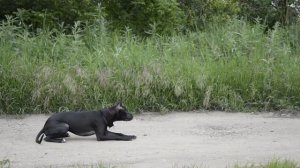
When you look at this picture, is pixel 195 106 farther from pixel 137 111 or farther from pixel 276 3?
pixel 276 3

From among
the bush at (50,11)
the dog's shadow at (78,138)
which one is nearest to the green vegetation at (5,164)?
the dog's shadow at (78,138)

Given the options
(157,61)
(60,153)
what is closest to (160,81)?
(157,61)

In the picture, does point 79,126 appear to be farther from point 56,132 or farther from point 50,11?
point 50,11

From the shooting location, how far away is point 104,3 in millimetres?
15703

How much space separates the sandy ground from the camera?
7.61 m

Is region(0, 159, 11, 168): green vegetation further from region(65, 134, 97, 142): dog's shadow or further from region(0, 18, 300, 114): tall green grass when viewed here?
region(0, 18, 300, 114): tall green grass

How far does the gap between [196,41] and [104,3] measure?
3378mm

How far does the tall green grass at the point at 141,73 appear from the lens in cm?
1085

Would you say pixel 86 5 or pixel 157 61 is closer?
pixel 157 61

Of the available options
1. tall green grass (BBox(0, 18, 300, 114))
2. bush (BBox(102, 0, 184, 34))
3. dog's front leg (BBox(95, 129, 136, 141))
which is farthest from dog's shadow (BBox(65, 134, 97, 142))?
bush (BBox(102, 0, 184, 34))

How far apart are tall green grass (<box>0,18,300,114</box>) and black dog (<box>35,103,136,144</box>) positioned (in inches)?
78.9

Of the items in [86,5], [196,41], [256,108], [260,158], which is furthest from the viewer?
[86,5]

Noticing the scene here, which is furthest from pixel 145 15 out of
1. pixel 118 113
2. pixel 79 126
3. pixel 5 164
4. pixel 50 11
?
pixel 5 164

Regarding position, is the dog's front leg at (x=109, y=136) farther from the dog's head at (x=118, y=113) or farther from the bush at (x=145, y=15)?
the bush at (x=145, y=15)
